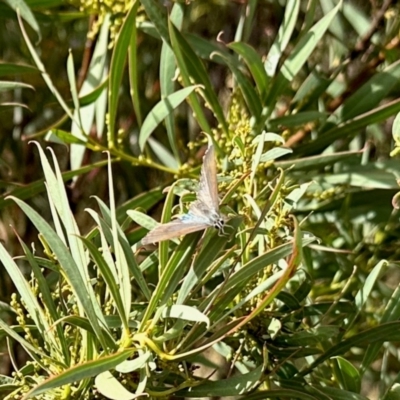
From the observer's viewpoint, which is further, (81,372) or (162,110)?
(162,110)

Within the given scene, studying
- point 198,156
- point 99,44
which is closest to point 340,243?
point 198,156

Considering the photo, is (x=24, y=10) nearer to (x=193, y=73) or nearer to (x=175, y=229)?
(x=193, y=73)

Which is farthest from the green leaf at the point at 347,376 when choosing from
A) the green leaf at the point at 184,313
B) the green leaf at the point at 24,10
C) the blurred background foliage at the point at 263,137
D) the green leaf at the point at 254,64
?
the green leaf at the point at 24,10

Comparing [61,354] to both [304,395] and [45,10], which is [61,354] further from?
[45,10]

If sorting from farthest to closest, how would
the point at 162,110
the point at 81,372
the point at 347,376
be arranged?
the point at 162,110 < the point at 347,376 < the point at 81,372

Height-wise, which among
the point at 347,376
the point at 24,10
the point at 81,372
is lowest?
the point at 347,376

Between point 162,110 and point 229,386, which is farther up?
point 162,110

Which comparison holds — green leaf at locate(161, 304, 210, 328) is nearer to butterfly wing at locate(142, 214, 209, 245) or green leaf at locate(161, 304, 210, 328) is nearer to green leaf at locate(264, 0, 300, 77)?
butterfly wing at locate(142, 214, 209, 245)

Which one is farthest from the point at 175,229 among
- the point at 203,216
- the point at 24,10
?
the point at 24,10
